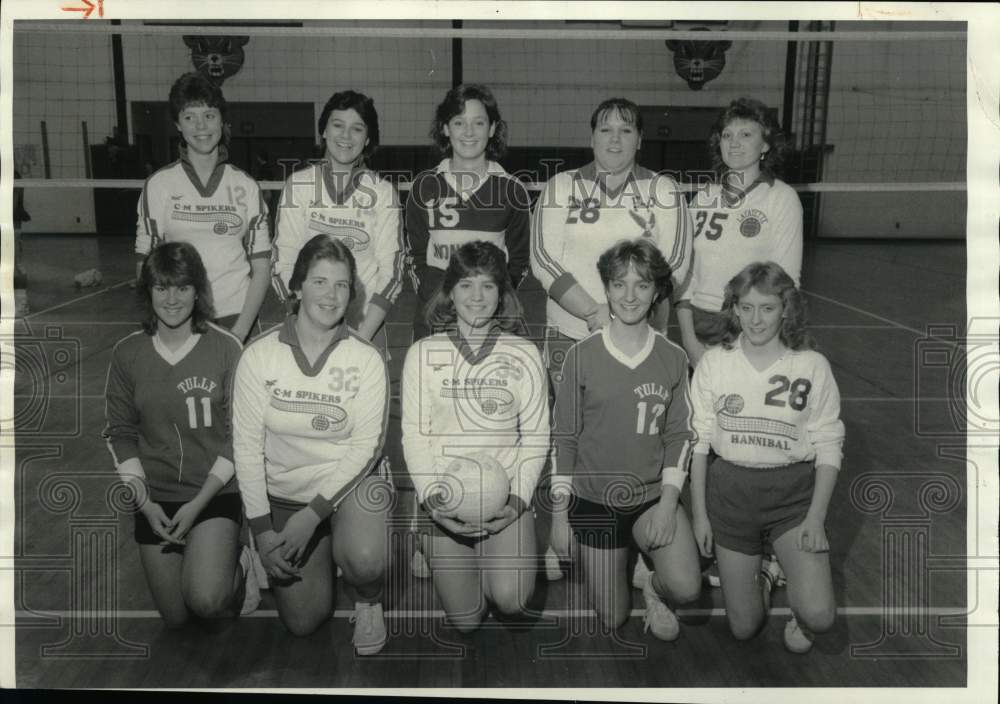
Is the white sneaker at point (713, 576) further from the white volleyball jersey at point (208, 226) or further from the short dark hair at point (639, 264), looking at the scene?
the white volleyball jersey at point (208, 226)

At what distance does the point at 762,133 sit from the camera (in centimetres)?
199

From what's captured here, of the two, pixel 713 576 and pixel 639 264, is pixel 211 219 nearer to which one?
pixel 639 264

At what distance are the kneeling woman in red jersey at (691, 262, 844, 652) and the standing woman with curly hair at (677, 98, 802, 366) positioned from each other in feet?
0.21

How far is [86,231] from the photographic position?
3.28 m

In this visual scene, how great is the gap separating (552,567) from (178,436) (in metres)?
0.91

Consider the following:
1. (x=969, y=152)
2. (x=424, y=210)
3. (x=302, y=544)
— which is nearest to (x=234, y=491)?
(x=302, y=544)

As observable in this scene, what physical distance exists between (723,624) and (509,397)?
0.72 m

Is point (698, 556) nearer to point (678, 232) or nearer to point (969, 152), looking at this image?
point (678, 232)

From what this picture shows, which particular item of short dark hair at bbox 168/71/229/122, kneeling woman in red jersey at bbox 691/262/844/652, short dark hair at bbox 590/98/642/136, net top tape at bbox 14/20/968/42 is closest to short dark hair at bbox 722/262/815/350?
kneeling woman in red jersey at bbox 691/262/844/652

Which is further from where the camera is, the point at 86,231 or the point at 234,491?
the point at 86,231

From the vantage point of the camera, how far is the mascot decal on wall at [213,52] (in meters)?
1.98

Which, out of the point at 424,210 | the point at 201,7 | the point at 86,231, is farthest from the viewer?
the point at 86,231

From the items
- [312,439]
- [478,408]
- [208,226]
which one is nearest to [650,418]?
[478,408]

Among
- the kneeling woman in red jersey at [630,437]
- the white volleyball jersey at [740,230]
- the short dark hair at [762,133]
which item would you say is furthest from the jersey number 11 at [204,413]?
the short dark hair at [762,133]
